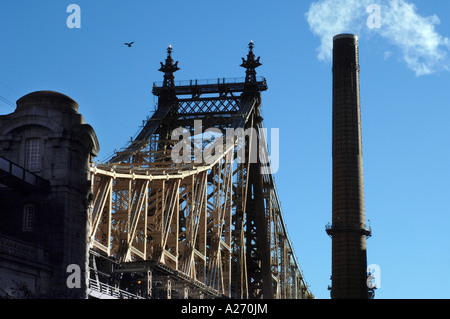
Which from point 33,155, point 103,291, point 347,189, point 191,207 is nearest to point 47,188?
point 33,155

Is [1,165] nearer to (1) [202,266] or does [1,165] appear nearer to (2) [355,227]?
(1) [202,266]

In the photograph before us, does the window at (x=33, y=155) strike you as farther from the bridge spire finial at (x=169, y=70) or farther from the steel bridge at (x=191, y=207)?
the bridge spire finial at (x=169, y=70)

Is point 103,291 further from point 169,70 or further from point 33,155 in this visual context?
point 169,70

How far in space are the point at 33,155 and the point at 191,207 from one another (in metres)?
36.8

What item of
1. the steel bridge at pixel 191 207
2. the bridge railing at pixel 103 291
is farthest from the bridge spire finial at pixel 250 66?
the bridge railing at pixel 103 291

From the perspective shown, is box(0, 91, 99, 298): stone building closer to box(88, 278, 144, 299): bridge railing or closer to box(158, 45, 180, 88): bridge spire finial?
box(88, 278, 144, 299): bridge railing

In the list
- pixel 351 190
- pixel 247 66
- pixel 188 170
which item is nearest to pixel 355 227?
pixel 351 190

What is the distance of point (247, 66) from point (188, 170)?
39.3m

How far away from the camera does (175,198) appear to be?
79812mm

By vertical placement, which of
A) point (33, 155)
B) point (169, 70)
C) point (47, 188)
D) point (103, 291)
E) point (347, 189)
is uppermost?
point (169, 70)

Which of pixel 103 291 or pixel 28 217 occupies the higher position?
pixel 28 217

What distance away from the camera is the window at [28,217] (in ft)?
160

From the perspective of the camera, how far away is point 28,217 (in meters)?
49.1

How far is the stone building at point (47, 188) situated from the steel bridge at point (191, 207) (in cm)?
994
